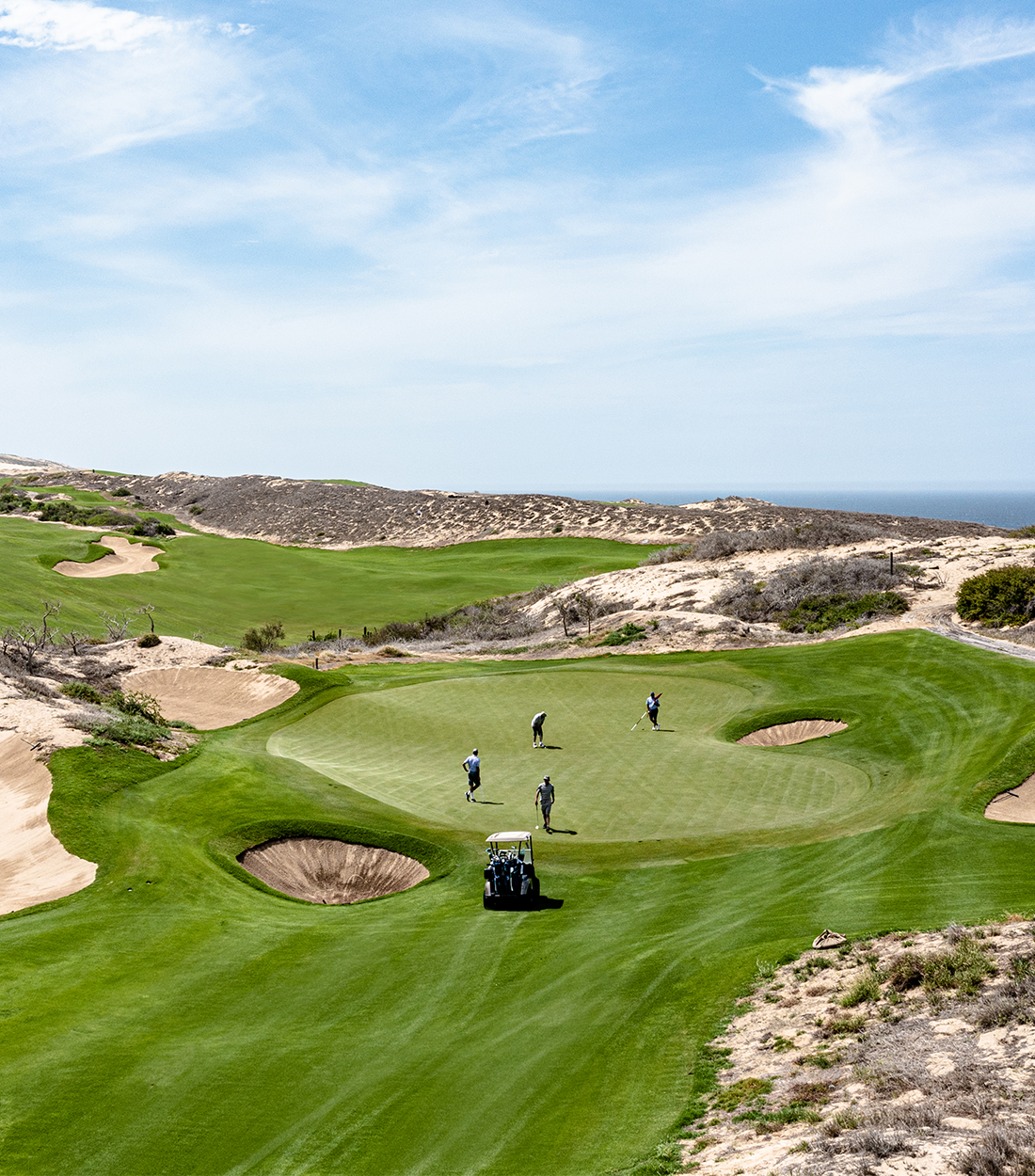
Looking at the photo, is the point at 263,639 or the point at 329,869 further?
the point at 263,639

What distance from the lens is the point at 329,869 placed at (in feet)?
62.9

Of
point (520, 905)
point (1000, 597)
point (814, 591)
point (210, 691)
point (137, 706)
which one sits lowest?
point (210, 691)

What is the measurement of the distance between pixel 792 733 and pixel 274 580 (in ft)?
162

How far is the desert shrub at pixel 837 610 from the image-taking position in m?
41.2

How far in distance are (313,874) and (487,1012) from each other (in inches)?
301

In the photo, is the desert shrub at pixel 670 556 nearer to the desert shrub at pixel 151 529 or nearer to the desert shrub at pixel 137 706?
the desert shrub at pixel 137 706

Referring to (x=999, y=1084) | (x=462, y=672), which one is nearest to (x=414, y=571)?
(x=462, y=672)

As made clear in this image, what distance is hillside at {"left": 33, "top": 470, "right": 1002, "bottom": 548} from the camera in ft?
276

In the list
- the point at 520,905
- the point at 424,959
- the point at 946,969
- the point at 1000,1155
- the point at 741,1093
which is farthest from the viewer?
the point at 520,905

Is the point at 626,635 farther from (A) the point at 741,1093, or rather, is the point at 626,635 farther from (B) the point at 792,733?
(A) the point at 741,1093

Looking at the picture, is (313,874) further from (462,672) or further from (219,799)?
(462,672)

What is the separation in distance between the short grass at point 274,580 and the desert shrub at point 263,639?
4.05 feet

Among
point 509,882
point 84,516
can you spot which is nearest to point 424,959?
point 509,882

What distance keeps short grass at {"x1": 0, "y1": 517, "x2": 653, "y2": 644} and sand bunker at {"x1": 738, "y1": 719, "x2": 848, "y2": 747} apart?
1306 inches
